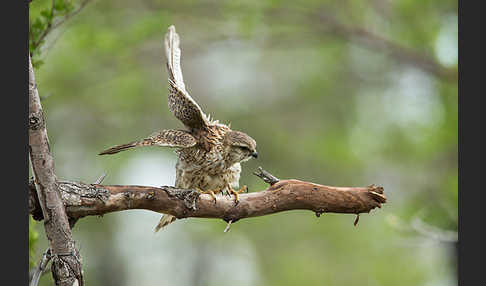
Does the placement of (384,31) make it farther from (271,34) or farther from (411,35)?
(271,34)

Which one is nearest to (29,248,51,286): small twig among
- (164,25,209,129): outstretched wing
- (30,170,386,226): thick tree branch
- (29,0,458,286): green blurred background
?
(30,170,386,226): thick tree branch

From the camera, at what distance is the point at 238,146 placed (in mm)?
5043

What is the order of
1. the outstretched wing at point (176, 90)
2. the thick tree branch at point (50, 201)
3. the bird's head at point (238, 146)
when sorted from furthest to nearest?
1. the bird's head at point (238, 146)
2. the outstretched wing at point (176, 90)
3. the thick tree branch at point (50, 201)

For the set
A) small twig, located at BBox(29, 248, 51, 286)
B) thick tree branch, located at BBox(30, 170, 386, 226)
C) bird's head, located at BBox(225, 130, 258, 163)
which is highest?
bird's head, located at BBox(225, 130, 258, 163)

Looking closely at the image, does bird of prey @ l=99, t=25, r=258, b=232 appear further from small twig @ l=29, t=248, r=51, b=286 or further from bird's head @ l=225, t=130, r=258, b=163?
small twig @ l=29, t=248, r=51, b=286

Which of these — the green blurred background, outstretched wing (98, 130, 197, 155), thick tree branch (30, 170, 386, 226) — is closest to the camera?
thick tree branch (30, 170, 386, 226)

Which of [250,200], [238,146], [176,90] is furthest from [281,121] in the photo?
[250,200]

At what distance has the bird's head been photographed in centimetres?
504

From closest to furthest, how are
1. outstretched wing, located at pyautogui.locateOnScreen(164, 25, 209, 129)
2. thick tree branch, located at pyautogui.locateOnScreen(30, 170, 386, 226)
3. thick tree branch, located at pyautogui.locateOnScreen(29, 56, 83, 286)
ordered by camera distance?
thick tree branch, located at pyautogui.locateOnScreen(29, 56, 83, 286) → thick tree branch, located at pyautogui.locateOnScreen(30, 170, 386, 226) → outstretched wing, located at pyautogui.locateOnScreen(164, 25, 209, 129)

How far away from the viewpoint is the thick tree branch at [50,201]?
9.33 feet

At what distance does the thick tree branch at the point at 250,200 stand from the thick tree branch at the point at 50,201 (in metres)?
0.26

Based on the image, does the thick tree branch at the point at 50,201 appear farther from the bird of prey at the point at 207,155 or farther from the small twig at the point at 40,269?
the bird of prey at the point at 207,155

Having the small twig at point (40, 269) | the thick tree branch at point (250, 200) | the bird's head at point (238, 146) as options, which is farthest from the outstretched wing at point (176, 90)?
the small twig at point (40, 269)

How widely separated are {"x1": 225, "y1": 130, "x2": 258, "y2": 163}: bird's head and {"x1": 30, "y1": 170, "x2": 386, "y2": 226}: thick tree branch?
1.09 metres
